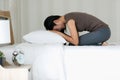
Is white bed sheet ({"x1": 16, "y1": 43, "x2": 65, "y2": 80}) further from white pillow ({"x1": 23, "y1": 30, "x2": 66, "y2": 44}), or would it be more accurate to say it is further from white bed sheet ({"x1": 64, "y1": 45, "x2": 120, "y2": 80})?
white pillow ({"x1": 23, "y1": 30, "x2": 66, "y2": 44})

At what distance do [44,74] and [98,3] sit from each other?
7.45 ft

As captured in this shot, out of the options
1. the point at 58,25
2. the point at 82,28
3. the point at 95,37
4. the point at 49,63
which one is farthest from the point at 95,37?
the point at 49,63

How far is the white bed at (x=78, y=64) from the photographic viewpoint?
262cm

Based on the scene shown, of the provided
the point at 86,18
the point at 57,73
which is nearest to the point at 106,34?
the point at 86,18

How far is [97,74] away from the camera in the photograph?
2.64 metres

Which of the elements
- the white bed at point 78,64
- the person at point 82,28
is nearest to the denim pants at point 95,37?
the person at point 82,28

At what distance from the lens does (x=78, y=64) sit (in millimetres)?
2646

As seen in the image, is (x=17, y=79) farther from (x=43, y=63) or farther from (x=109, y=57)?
(x=109, y=57)

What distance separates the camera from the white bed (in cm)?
262

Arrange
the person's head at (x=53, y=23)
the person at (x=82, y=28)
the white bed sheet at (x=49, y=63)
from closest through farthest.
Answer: the white bed sheet at (x=49, y=63) → the person at (x=82, y=28) → the person's head at (x=53, y=23)

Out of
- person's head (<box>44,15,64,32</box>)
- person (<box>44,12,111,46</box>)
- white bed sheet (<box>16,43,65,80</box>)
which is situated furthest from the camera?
person's head (<box>44,15,64,32</box>)

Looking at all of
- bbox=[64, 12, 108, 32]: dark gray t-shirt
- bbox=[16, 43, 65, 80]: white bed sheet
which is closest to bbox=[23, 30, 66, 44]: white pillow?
bbox=[64, 12, 108, 32]: dark gray t-shirt

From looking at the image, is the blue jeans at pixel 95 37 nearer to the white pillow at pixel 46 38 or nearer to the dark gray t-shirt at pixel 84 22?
the dark gray t-shirt at pixel 84 22

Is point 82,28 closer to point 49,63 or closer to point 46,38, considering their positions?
point 46,38
